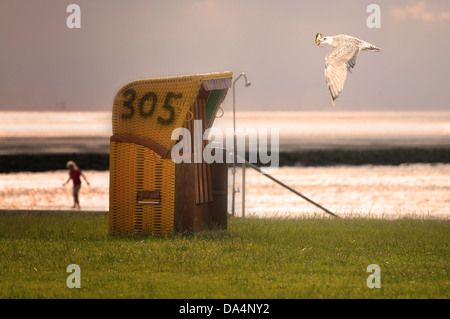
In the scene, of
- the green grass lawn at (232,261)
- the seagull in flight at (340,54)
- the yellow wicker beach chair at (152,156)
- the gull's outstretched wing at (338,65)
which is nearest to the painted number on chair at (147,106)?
the yellow wicker beach chair at (152,156)

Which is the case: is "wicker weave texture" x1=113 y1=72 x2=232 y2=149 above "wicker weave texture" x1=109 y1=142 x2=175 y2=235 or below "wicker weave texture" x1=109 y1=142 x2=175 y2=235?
above

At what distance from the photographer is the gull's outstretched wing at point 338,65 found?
8.65 meters

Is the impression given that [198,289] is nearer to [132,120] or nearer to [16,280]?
[16,280]

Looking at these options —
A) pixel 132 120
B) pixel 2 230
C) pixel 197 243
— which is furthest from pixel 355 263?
pixel 2 230

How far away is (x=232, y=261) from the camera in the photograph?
9.77 m

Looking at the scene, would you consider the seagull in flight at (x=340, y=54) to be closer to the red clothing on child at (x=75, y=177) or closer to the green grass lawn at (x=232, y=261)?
the green grass lawn at (x=232, y=261)

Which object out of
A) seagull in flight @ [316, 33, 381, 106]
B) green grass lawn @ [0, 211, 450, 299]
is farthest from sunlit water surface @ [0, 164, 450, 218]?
seagull in flight @ [316, 33, 381, 106]

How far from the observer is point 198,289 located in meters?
7.92

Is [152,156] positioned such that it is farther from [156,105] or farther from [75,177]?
[75,177]

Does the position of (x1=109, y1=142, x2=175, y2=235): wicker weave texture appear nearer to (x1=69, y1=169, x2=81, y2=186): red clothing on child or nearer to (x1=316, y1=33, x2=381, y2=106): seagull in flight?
(x1=316, y1=33, x2=381, y2=106): seagull in flight

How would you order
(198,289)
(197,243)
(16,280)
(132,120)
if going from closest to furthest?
(198,289)
(16,280)
(197,243)
(132,120)

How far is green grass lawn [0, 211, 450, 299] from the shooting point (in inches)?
313
